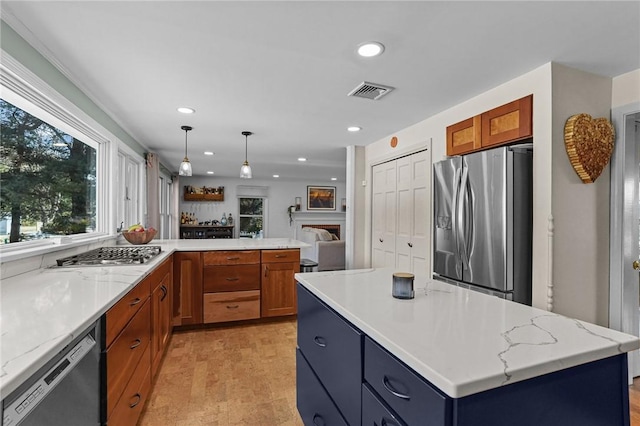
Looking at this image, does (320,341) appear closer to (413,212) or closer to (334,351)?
(334,351)

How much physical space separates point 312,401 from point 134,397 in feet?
3.07

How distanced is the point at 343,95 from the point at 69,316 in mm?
2327

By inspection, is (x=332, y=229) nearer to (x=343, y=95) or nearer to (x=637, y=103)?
(x=343, y=95)

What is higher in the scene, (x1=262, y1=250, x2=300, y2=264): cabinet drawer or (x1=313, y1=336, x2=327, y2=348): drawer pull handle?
(x1=262, y1=250, x2=300, y2=264): cabinet drawer

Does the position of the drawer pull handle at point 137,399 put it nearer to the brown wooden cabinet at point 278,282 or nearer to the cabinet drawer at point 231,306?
the cabinet drawer at point 231,306

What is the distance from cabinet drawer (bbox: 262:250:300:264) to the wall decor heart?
2562 millimetres

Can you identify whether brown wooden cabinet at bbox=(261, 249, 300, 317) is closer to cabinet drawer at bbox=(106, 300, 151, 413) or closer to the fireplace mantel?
cabinet drawer at bbox=(106, 300, 151, 413)

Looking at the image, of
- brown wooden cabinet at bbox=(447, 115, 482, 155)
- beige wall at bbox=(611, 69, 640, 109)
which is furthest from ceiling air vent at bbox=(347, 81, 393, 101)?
beige wall at bbox=(611, 69, 640, 109)

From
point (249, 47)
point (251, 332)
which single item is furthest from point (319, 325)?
point (251, 332)

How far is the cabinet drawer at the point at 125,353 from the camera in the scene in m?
1.29

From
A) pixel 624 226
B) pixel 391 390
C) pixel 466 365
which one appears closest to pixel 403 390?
pixel 391 390

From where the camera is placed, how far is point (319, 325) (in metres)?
1.39

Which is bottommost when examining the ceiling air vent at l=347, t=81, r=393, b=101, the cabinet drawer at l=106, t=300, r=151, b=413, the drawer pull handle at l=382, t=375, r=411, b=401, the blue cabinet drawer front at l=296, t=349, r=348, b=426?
the blue cabinet drawer front at l=296, t=349, r=348, b=426

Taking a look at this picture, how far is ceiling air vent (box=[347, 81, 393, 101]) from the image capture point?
240cm
